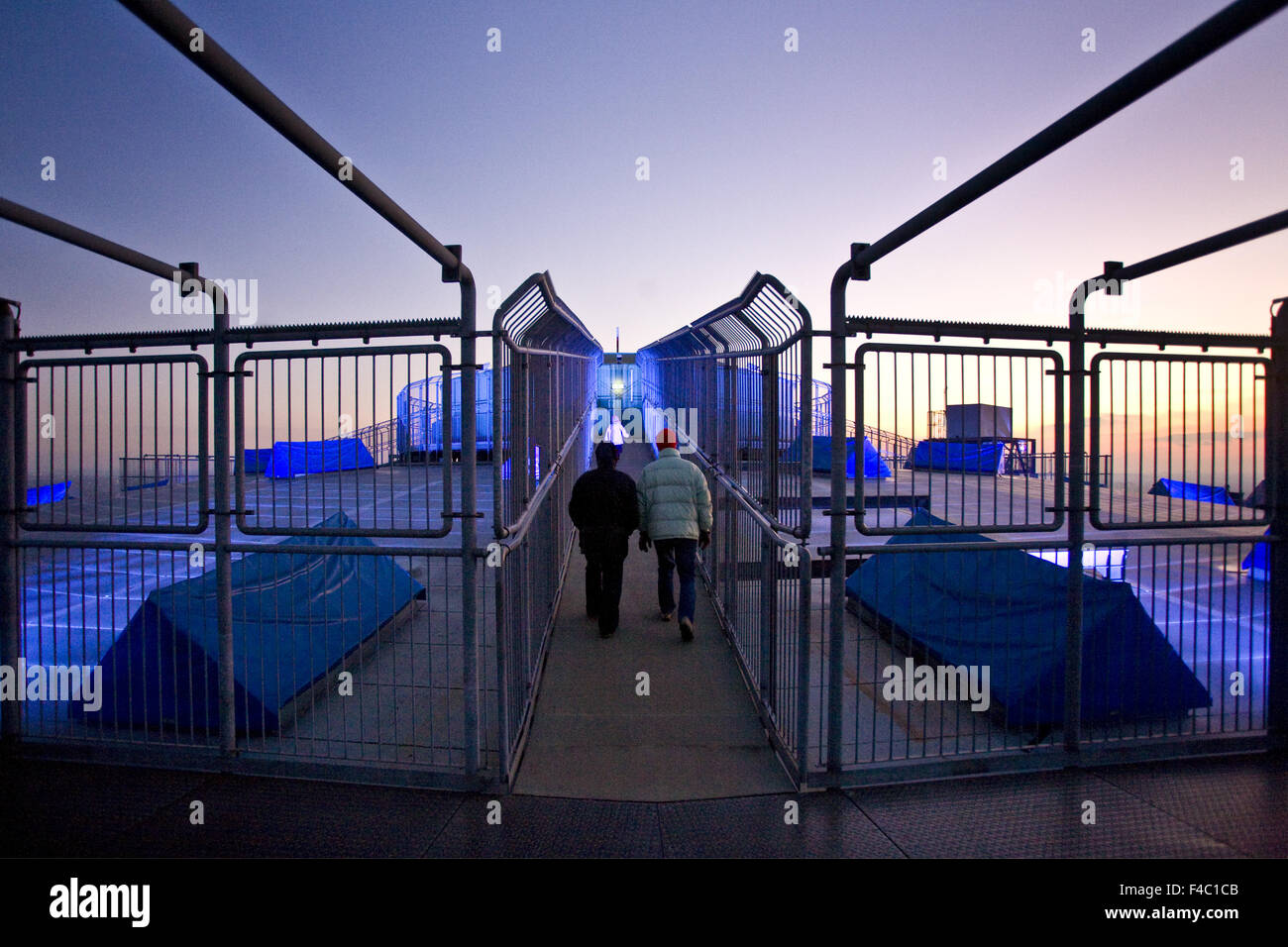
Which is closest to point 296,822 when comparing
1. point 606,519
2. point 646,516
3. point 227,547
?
point 227,547

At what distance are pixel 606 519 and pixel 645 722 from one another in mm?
1879

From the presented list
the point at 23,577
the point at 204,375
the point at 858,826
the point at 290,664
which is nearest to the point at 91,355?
the point at 204,375

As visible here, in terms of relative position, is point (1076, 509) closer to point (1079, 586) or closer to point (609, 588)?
point (1079, 586)

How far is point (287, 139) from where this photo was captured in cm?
223

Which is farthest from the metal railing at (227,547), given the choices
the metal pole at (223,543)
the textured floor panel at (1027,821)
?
the textured floor panel at (1027,821)

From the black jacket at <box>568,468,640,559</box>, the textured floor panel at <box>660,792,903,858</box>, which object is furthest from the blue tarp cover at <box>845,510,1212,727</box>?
the black jacket at <box>568,468,640,559</box>

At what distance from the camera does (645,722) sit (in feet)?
13.8

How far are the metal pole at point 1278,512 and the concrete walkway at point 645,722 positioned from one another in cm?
286

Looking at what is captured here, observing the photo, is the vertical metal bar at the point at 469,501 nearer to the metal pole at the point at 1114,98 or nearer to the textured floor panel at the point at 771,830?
the textured floor panel at the point at 771,830

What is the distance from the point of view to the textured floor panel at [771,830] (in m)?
2.93

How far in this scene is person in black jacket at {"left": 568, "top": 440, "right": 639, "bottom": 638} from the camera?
566cm

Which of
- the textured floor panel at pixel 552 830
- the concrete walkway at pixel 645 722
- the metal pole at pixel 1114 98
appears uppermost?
the metal pole at pixel 1114 98

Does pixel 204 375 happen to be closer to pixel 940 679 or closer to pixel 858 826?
pixel 858 826

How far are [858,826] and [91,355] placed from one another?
4.71 meters
